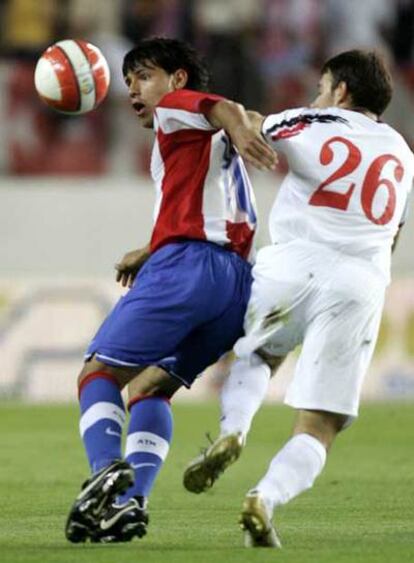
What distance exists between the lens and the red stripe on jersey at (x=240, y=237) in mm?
6672

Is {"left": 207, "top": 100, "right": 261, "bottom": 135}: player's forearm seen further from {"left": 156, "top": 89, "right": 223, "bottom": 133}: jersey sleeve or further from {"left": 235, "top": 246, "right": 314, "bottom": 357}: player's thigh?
{"left": 235, "top": 246, "right": 314, "bottom": 357}: player's thigh

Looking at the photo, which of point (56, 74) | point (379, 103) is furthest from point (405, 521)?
point (56, 74)

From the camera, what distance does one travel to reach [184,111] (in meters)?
6.45

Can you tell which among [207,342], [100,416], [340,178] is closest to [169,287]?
[207,342]

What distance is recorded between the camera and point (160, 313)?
6.43 m

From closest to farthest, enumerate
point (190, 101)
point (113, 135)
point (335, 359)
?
point (335, 359)
point (190, 101)
point (113, 135)

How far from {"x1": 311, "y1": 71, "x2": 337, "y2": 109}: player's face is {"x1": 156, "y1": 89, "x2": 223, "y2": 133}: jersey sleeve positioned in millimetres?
378

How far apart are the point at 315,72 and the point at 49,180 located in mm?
2695

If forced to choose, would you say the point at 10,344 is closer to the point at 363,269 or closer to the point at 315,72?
the point at 315,72

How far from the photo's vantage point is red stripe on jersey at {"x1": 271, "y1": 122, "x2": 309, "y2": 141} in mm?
6262

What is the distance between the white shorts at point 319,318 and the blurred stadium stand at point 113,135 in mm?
9475

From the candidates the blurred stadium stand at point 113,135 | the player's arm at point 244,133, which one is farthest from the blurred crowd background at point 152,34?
the player's arm at point 244,133

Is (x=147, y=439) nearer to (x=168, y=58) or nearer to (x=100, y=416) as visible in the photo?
(x=100, y=416)

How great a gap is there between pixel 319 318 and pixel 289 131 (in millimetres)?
654
